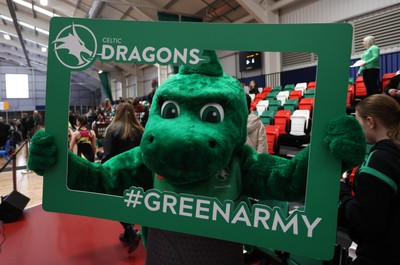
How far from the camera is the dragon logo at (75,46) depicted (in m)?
1.01

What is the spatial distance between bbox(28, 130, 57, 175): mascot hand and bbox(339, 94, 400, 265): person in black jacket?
990mm

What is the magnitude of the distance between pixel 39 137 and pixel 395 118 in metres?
1.25

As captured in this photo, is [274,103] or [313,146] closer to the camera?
[313,146]

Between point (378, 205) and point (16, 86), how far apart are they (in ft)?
96.9

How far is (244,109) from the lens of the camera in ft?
3.41

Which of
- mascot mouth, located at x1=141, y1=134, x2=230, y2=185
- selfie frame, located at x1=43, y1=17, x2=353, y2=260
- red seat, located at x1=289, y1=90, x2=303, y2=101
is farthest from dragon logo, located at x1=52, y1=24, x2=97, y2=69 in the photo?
red seat, located at x1=289, y1=90, x2=303, y2=101

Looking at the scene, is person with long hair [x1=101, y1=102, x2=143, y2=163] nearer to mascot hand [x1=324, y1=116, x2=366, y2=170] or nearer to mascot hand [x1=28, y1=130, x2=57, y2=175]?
mascot hand [x1=28, y1=130, x2=57, y2=175]

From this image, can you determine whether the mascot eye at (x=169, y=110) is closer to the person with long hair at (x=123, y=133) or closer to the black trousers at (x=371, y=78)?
the person with long hair at (x=123, y=133)

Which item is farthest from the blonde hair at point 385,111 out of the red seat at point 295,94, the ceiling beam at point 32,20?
the ceiling beam at point 32,20

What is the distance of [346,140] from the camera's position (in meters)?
0.80

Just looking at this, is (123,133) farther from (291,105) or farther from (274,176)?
(291,105)

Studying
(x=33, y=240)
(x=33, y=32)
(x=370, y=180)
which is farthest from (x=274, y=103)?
(x=33, y=32)

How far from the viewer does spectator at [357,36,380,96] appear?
480cm

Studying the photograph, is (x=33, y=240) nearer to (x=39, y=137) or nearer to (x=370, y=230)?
(x=39, y=137)
